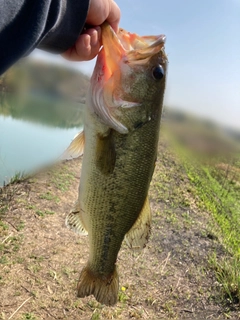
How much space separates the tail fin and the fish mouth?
111 centimetres

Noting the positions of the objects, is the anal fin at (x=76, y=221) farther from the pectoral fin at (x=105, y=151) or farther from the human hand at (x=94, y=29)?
the human hand at (x=94, y=29)

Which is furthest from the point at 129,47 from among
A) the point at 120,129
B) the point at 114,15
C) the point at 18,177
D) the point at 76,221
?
the point at 18,177

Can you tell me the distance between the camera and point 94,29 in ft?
4.97

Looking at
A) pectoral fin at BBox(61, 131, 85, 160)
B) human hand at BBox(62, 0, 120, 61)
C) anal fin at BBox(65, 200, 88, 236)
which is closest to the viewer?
human hand at BBox(62, 0, 120, 61)

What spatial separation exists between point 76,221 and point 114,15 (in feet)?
3.38

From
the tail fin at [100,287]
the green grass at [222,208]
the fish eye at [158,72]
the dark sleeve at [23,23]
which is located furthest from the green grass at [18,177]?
the dark sleeve at [23,23]

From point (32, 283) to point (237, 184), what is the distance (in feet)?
31.7

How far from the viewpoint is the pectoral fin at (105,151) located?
1.62m

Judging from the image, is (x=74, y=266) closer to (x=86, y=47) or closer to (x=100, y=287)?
(x=100, y=287)

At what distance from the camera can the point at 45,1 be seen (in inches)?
42.1

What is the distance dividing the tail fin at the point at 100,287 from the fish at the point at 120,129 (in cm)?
30

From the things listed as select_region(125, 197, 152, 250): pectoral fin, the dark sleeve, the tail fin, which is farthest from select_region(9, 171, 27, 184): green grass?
the dark sleeve

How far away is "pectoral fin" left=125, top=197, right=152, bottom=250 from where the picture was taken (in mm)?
1868

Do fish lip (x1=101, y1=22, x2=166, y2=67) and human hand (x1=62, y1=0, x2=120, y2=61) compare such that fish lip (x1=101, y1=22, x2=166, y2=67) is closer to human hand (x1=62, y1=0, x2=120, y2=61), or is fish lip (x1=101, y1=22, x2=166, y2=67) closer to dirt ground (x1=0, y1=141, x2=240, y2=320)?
human hand (x1=62, y1=0, x2=120, y2=61)
